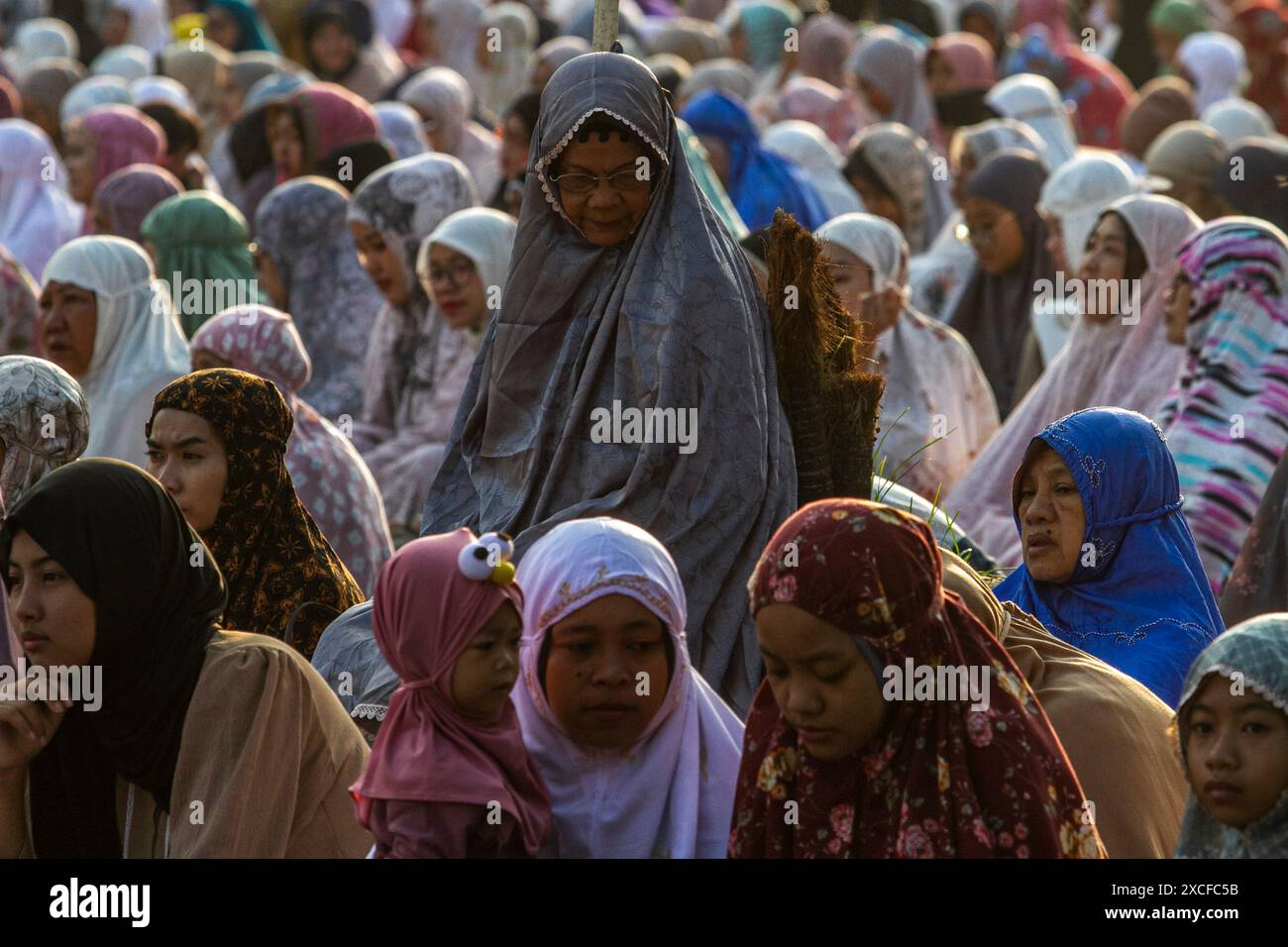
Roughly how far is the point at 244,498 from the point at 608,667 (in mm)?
1638

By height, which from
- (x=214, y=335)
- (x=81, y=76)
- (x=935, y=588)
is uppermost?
(x=81, y=76)

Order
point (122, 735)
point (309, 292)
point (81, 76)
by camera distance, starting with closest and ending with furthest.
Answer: point (122, 735)
point (309, 292)
point (81, 76)

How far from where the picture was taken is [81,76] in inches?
610

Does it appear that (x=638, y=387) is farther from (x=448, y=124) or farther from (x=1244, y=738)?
(x=448, y=124)

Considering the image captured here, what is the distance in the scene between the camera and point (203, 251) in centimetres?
966

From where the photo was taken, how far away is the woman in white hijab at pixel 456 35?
17.4 m

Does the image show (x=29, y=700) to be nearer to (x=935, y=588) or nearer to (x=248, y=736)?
(x=248, y=736)

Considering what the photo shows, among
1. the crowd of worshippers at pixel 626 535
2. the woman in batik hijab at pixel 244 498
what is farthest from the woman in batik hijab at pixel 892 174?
the woman in batik hijab at pixel 244 498

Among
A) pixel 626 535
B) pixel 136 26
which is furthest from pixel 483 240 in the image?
pixel 136 26

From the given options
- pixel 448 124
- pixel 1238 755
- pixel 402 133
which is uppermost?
pixel 448 124

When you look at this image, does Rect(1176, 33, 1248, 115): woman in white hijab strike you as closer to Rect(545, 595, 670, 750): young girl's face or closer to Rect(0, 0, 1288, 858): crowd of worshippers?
Rect(0, 0, 1288, 858): crowd of worshippers
